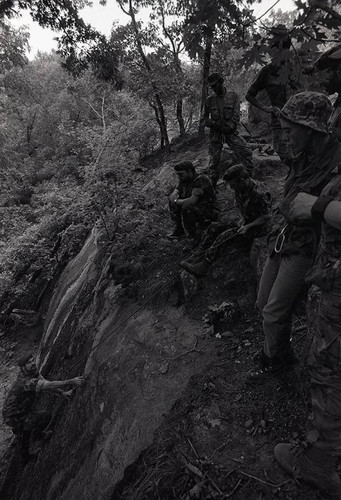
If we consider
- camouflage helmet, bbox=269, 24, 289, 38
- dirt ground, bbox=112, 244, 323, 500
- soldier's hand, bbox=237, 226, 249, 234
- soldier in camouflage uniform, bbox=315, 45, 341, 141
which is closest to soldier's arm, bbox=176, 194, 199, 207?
soldier's hand, bbox=237, 226, 249, 234

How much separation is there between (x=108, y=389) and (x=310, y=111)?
4.03 metres

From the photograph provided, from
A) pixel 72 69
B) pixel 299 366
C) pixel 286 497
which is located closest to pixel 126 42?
pixel 72 69

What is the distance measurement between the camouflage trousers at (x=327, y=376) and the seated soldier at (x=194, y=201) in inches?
151

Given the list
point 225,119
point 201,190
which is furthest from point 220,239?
point 225,119

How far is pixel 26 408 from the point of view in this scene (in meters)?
6.00

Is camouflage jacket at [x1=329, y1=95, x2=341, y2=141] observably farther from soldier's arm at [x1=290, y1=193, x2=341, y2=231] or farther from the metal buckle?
soldier's arm at [x1=290, y1=193, x2=341, y2=231]

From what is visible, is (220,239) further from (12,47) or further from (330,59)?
(12,47)

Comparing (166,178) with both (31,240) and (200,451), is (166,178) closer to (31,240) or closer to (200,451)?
(31,240)

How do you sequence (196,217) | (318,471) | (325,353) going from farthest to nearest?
(196,217)
(318,471)
(325,353)

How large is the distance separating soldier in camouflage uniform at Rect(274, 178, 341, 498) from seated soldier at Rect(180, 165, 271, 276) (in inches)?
101

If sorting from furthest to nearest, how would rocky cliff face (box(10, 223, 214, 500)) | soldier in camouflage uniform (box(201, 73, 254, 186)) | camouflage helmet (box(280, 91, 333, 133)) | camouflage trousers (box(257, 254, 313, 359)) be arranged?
soldier in camouflage uniform (box(201, 73, 254, 186)), rocky cliff face (box(10, 223, 214, 500)), camouflage trousers (box(257, 254, 313, 359)), camouflage helmet (box(280, 91, 333, 133))

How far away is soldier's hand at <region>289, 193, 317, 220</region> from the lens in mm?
1882

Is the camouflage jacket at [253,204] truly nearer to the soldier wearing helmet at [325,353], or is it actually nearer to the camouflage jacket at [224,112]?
the camouflage jacket at [224,112]

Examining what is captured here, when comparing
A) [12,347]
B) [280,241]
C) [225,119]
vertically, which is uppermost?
[225,119]
